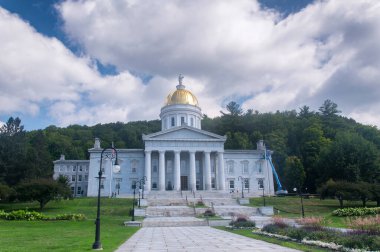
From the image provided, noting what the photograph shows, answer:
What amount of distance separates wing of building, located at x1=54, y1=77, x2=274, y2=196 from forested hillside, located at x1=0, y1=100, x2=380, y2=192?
31.2ft

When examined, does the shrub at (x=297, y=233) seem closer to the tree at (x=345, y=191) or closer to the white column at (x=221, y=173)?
the tree at (x=345, y=191)

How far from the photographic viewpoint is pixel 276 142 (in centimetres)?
8119

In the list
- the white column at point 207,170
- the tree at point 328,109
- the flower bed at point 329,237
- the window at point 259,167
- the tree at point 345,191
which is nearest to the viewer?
the flower bed at point 329,237

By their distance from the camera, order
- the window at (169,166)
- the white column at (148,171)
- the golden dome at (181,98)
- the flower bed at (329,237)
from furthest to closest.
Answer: the golden dome at (181,98), the window at (169,166), the white column at (148,171), the flower bed at (329,237)

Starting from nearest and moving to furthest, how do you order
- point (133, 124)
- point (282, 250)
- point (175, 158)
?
1. point (282, 250)
2. point (175, 158)
3. point (133, 124)

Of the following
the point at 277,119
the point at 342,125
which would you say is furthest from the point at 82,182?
the point at 342,125

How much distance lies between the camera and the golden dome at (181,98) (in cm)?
6544

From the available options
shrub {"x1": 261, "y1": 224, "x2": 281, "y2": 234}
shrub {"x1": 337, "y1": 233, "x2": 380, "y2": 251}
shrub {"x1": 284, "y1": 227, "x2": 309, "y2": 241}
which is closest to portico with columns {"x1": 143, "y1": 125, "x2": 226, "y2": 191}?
shrub {"x1": 261, "y1": 224, "x2": 281, "y2": 234}

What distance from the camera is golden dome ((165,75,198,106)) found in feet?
215

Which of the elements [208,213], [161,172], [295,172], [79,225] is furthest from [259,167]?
[79,225]

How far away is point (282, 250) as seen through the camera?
41.1 feet

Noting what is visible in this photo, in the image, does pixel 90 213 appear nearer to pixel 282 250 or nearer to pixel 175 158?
pixel 175 158

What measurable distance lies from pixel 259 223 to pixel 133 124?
88828mm

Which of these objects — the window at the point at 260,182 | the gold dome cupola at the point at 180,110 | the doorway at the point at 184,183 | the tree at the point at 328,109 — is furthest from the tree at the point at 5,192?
the tree at the point at 328,109
